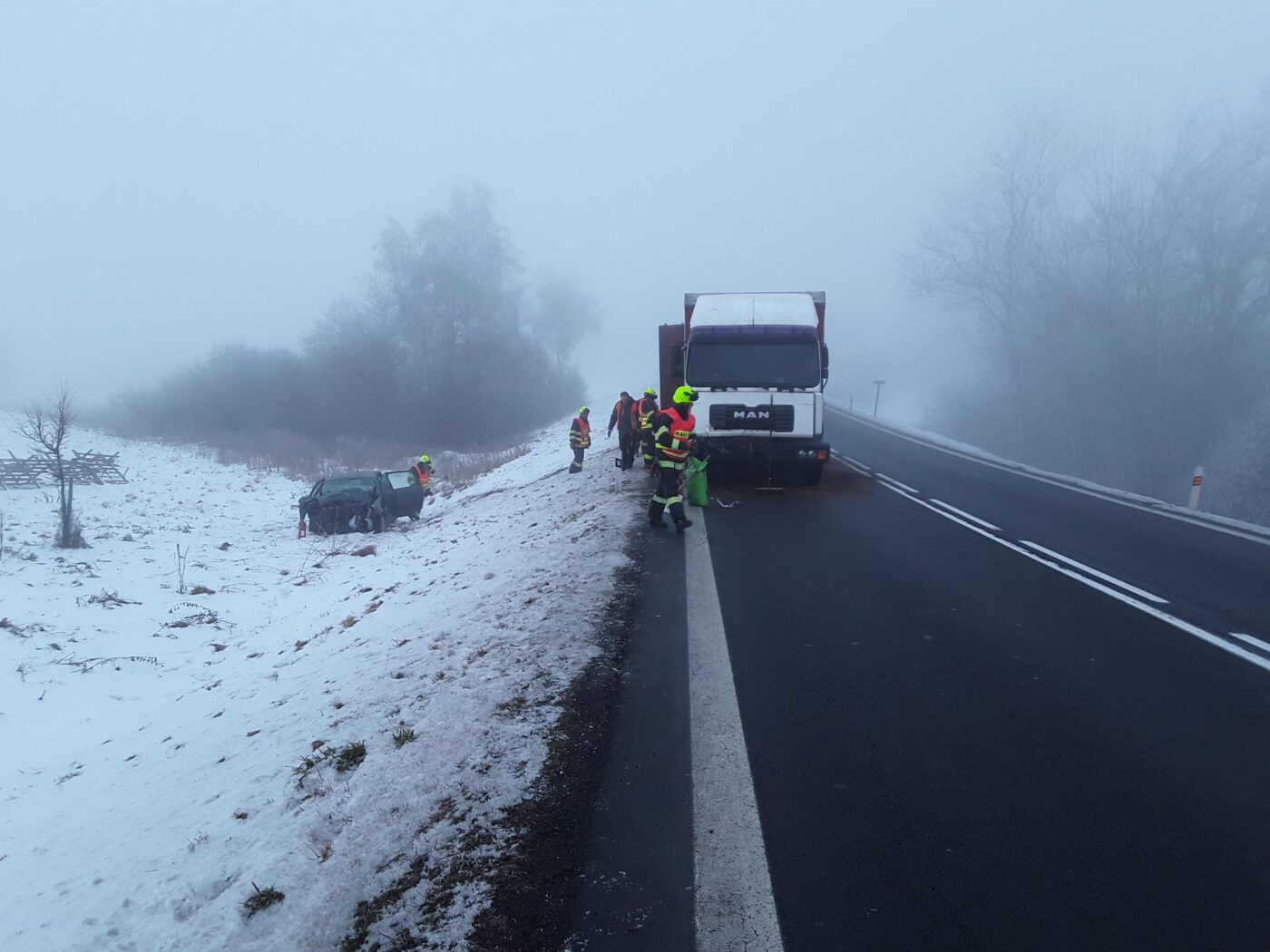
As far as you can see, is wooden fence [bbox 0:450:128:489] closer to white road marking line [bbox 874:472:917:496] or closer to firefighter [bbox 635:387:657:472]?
firefighter [bbox 635:387:657:472]

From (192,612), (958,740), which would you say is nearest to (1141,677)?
(958,740)

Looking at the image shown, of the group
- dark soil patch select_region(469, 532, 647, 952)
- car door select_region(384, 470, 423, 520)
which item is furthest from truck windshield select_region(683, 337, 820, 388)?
car door select_region(384, 470, 423, 520)

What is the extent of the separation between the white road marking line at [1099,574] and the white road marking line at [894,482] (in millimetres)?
4684

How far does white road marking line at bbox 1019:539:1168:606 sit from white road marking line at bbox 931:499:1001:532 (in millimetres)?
919

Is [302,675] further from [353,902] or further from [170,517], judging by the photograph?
[170,517]

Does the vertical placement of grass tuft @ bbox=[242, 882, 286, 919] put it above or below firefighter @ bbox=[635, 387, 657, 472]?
below

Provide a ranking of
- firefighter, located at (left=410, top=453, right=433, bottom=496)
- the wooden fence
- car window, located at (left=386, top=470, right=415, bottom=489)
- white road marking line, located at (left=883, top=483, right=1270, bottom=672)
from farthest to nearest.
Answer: the wooden fence
firefighter, located at (left=410, top=453, right=433, bottom=496)
car window, located at (left=386, top=470, right=415, bottom=489)
white road marking line, located at (left=883, top=483, right=1270, bottom=672)

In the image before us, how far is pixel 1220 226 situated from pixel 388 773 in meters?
36.4

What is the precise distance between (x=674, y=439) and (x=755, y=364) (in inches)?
165

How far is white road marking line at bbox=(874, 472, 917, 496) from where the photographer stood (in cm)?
1493

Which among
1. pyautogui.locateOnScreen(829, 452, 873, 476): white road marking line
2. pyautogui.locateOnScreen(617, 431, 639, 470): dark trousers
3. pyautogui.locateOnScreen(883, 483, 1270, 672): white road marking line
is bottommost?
pyautogui.locateOnScreen(883, 483, 1270, 672): white road marking line

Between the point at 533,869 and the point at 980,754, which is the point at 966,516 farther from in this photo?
the point at 533,869

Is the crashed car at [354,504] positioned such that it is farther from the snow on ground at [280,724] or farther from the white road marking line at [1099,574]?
the white road marking line at [1099,574]

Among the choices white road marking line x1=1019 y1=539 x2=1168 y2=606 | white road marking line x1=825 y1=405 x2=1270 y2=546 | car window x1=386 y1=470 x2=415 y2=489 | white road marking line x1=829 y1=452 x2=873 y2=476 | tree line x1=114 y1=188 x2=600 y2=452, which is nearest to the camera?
white road marking line x1=1019 y1=539 x2=1168 y2=606
